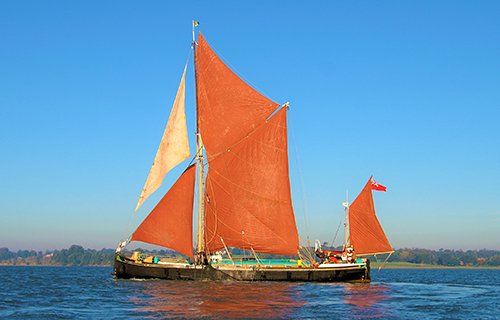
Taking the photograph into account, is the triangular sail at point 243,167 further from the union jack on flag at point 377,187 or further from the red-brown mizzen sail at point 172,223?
the union jack on flag at point 377,187

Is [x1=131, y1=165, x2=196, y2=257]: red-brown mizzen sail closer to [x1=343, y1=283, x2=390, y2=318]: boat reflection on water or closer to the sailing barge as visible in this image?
the sailing barge

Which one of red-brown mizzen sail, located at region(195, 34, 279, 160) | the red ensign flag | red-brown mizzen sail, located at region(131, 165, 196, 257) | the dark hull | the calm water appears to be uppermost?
red-brown mizzen sail, located at region(195, 34, 279, 160)

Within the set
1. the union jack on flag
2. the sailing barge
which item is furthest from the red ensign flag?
the sailing barge

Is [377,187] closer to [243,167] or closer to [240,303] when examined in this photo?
[243,167]

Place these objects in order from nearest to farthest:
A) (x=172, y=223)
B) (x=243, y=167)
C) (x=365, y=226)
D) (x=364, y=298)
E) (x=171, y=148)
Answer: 1. (x=364, y=298)
2. (x=172, y=223)
3. (x=171, y=148)
4. (x=243, y=167)
5. (x=365, y=226)

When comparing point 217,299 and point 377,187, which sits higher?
point 377,187

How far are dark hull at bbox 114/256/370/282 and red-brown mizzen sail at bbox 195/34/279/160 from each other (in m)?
12.3

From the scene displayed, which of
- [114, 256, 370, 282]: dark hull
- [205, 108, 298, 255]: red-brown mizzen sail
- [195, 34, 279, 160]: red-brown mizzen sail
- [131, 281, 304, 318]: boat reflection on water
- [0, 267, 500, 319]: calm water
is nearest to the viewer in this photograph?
[131, 281, 304, 318]: boat reflection on water

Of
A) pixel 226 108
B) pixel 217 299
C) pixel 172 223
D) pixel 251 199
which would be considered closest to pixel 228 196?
pixel 251 199

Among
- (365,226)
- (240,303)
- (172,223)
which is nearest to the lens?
(240,303)

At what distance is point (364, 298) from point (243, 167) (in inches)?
785

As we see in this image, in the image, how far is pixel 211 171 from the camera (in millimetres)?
64438

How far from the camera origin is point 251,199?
63.4 meters

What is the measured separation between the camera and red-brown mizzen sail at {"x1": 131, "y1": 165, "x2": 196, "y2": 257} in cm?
6188
